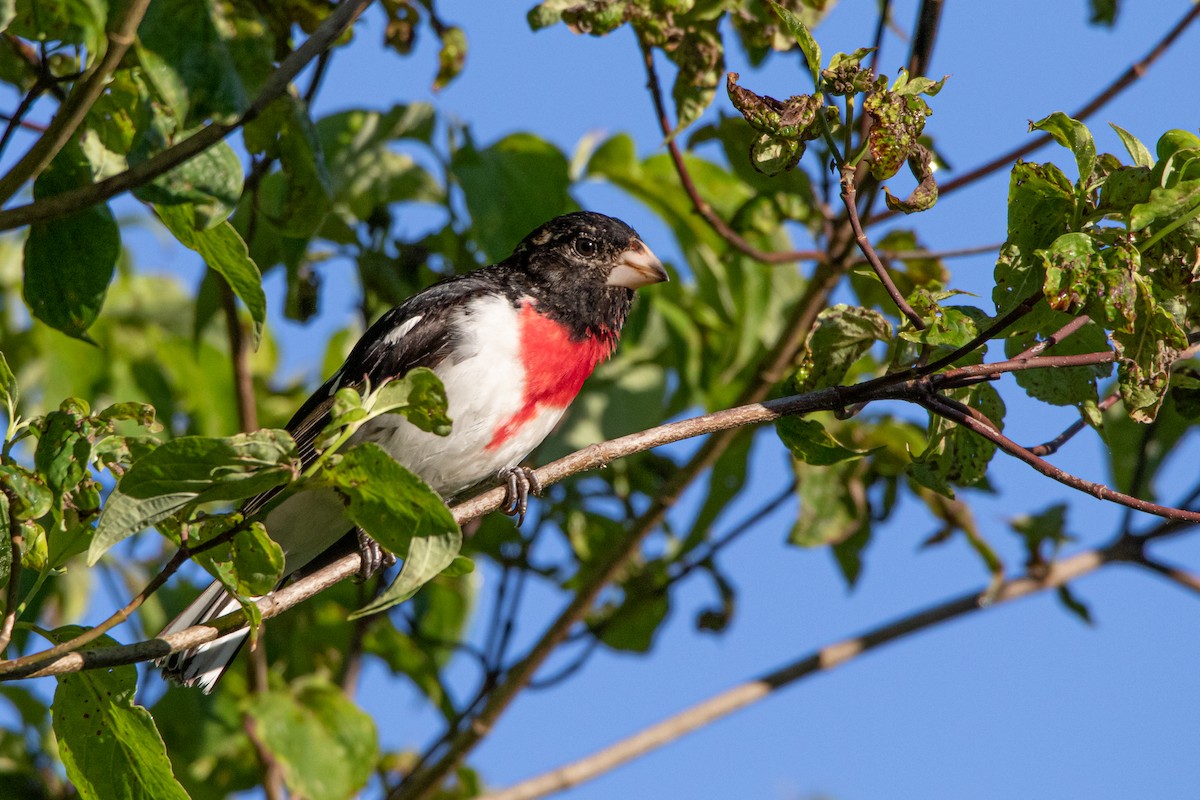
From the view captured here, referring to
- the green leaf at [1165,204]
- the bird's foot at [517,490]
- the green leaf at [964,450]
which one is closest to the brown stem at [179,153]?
the green leaf at [1165,204]

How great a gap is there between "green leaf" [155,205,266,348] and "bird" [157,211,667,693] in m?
1.14

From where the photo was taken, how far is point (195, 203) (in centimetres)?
208

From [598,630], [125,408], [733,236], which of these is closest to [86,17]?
[125,408]

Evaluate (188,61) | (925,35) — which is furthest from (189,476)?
(925,35)

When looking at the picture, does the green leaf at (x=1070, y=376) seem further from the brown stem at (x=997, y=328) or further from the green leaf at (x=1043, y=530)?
the green leaf at (x=1043, y=530)

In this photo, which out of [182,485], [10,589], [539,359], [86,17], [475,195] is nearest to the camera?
[86,17]

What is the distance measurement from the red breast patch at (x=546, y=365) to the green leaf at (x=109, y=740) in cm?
171

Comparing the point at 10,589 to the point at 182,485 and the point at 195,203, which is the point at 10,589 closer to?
the point at 182,485

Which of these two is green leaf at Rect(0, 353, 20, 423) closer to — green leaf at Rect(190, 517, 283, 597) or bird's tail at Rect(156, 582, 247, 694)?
green leaf at Rect(190, 517, 283, 597)

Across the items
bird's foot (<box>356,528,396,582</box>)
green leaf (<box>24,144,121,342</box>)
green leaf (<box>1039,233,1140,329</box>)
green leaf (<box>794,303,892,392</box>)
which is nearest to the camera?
green leaf (<box>1039,233,1140,329</box>)

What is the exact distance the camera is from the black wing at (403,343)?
3807 millimetres

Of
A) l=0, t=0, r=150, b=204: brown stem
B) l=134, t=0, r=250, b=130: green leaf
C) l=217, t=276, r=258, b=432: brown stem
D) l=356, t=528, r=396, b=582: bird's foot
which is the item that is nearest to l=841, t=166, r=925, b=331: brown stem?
l=134, t=0, r=250, b=130: green leaf

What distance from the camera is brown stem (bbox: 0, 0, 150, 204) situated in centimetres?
187

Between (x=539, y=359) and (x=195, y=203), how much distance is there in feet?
6.20
